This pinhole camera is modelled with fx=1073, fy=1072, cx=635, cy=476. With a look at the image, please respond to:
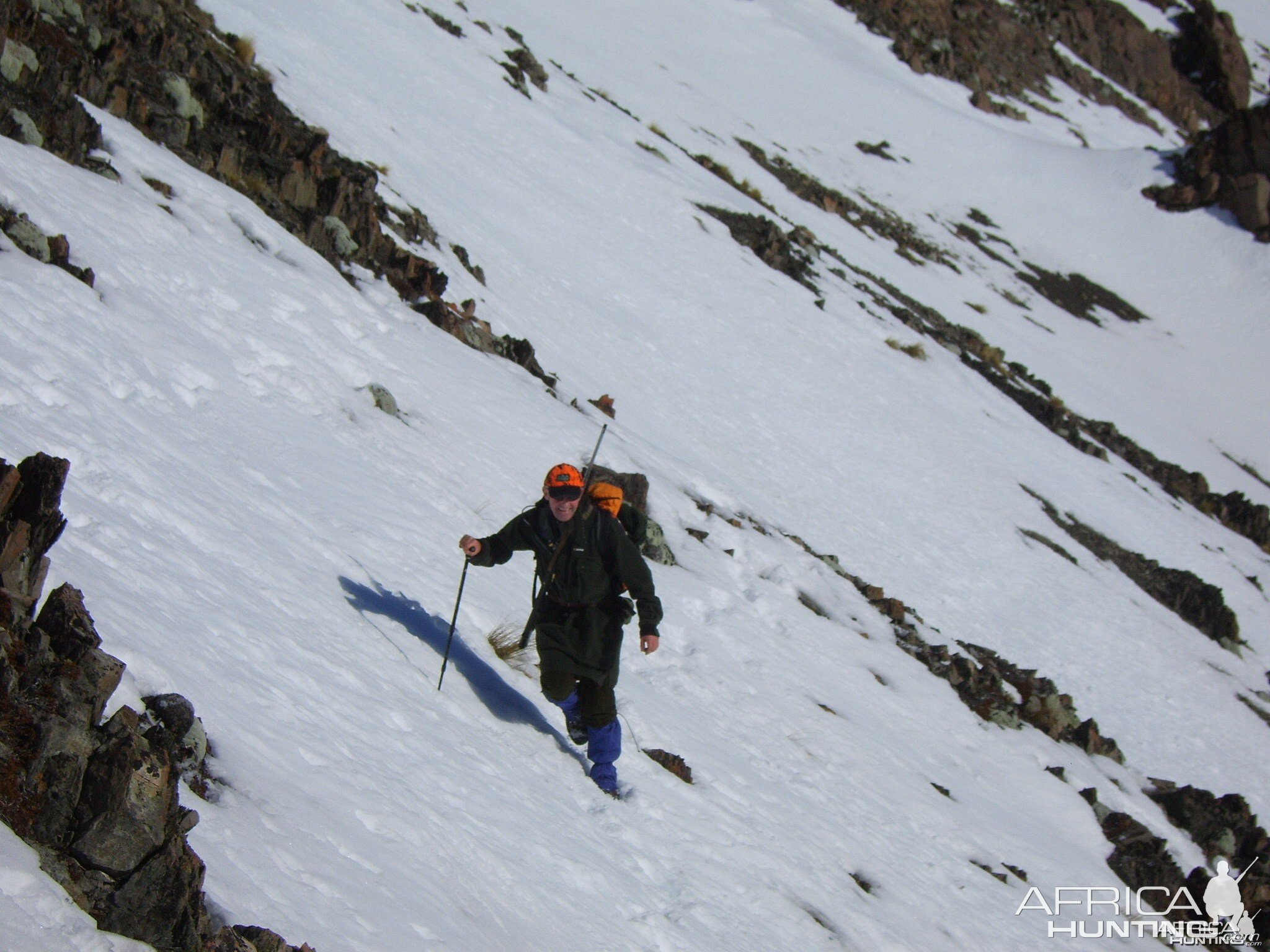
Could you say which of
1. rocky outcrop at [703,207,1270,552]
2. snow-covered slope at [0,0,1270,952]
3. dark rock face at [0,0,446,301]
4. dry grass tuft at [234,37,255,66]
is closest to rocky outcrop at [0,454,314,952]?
snow-covered slope at [0,0,1270,952]

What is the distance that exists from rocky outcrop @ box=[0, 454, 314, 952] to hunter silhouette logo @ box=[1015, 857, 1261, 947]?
6949mm

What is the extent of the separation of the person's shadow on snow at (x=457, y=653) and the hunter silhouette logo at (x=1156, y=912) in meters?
4.28

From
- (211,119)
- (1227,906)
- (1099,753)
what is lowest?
(1227,906)

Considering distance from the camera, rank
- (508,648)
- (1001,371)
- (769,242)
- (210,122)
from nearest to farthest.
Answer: (508,648), (210,122), (769,242), (1001,371)

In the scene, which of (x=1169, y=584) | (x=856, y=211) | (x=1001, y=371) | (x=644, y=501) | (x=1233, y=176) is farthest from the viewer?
(x=1233, y=176)

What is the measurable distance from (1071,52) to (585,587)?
82.5 meters

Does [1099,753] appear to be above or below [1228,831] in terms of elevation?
below

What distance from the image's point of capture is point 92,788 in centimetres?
288

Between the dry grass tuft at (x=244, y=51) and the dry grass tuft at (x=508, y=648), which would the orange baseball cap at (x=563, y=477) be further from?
the dry grass tuft at (x=244, y=51)

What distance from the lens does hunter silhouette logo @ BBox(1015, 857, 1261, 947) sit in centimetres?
855

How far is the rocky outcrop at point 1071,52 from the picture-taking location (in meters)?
60.3

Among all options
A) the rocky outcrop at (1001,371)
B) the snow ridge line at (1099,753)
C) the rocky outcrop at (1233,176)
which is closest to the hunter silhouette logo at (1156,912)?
the snow ridge line at (1099,753)

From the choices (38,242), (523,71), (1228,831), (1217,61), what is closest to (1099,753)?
(1228,831)

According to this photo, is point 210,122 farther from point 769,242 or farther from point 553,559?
point 769,242
